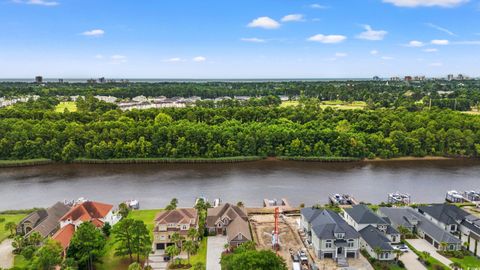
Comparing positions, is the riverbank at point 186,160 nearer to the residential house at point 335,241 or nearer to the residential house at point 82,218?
the residential house at point 82,218

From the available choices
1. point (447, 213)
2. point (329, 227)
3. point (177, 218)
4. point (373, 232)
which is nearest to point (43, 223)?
point (177, 218)

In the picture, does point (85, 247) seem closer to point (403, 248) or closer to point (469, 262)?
point (403, 248)

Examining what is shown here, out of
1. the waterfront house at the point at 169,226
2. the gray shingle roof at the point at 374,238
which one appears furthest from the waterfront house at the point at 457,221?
the waterfront house at the point at 169,226

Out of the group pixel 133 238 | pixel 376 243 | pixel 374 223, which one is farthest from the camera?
pixel 374 223

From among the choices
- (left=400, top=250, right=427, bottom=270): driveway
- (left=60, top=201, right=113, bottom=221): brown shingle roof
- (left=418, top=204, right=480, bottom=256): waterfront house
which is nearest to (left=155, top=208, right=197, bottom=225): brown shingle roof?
(left=60, top=201, right=113, bottom=221): brown shingle roof

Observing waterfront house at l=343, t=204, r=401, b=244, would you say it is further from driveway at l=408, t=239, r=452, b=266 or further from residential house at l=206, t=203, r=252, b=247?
residential house at l=206, t=203, r=252, b=247

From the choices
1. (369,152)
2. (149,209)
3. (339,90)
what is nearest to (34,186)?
(149,209)
